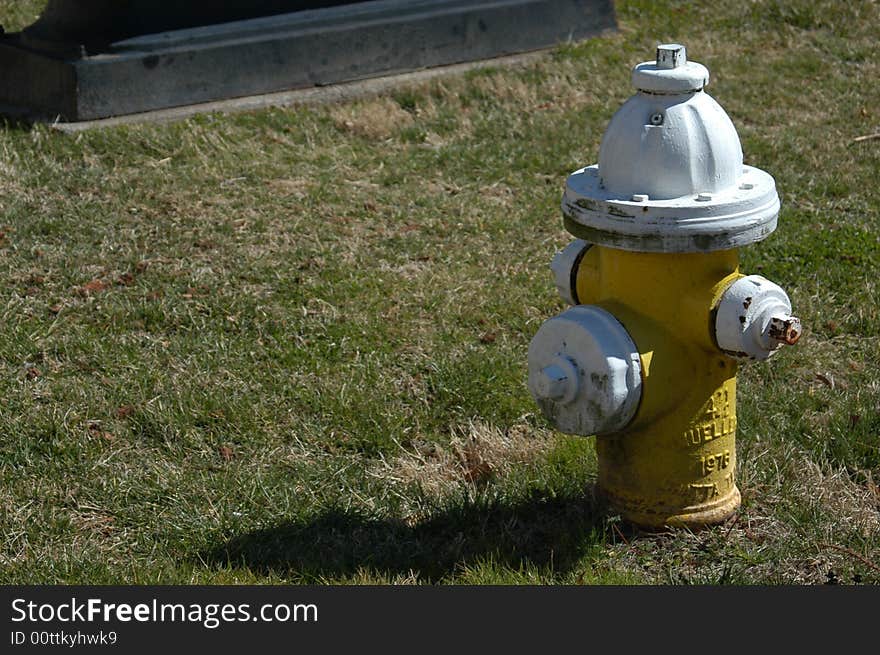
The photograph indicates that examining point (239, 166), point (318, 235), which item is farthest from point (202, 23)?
point (318, 235)

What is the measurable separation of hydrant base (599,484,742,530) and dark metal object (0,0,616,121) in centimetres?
444

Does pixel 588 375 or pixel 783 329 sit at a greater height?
pixel 783 329

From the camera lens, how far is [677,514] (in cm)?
340

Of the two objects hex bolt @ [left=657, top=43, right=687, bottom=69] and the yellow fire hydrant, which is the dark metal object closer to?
the yellow fire hydrant

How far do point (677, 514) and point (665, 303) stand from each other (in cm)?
60

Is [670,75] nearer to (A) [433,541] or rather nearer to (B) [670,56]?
(B) [670,56]

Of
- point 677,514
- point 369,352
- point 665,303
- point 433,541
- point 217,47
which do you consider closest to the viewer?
point 665,303

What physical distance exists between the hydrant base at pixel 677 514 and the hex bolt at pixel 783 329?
1.83 ft

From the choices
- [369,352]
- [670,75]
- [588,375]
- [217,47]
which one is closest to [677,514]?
[588,375]

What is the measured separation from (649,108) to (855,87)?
17.8 ft

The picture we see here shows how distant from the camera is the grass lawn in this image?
3455 mm

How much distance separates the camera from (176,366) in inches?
177

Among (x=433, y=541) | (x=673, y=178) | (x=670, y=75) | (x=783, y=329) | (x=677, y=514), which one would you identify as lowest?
(x=433, y=541)

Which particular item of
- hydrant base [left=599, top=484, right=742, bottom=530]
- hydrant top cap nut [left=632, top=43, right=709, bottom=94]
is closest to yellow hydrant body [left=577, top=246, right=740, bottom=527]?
hydrant base [left=599, top=484, right=742, bottom=530]
